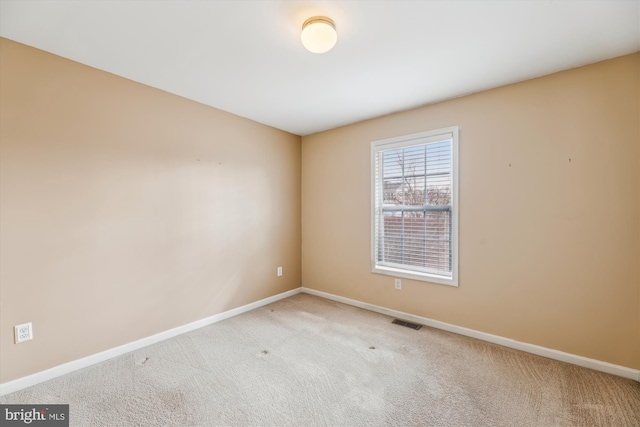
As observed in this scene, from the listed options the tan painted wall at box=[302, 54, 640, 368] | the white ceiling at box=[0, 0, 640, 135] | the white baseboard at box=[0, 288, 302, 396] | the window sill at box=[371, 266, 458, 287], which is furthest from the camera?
the window sill at box=[371, 266, 458, 287]

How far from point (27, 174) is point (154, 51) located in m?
1.26

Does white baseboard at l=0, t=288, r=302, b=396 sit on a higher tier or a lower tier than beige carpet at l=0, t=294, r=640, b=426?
higher

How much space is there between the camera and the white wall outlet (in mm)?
1943

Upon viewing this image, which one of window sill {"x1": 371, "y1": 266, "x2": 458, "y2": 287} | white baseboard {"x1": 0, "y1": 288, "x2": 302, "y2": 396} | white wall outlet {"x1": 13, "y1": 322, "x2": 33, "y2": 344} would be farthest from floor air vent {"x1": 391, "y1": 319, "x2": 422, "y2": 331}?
white wall outlet {"x1": 13, "y1": 322, "x2": 33, "y2": 344}

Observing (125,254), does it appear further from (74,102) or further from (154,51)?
(154,51)

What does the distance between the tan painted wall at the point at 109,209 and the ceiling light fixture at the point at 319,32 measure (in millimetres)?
1749

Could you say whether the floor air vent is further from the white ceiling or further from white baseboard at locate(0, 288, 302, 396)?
the white ceiling

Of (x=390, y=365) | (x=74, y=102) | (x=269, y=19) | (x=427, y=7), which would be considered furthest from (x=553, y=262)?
(x=74, y=102)

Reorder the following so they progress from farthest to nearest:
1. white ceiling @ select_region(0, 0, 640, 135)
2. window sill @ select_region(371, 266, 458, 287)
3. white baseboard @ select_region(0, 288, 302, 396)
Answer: window sill @ select_region(371, 266, 458, 287), white baseboard @ select_region(0, 288, 302, 396), white ceiling @ select_region(0, 0, 640, 135)

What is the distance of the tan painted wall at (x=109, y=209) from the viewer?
196cm

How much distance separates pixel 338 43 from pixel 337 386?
2432mm

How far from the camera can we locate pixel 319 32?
65.9 inches

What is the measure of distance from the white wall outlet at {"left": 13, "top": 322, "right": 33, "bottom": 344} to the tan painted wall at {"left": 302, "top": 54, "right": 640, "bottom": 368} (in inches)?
128

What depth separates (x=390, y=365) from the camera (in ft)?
7.40
